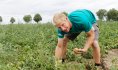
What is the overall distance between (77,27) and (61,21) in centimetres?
57

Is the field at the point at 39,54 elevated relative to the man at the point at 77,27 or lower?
lower

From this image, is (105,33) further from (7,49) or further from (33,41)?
(7,49)

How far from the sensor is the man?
651 cm

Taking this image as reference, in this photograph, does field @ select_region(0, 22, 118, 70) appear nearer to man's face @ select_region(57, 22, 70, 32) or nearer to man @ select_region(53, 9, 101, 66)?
man @ select_region(53, 9, 101, 66)

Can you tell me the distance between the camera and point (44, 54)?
24.1 feet

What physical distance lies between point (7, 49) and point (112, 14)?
49.2m

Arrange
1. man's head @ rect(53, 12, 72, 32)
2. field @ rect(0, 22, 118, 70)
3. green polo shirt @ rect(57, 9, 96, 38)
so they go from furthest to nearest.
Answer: green polo shirt @ rect(57, 9, 96, 38) → field @ rect(0, 22, 118, 70) → man's head @ rect(53, 12, 72, 32)

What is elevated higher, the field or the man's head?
the man's head

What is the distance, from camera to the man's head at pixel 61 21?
21.2ft

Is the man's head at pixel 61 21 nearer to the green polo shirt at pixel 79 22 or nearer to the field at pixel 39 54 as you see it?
the green polo shirt at pixel 79 22

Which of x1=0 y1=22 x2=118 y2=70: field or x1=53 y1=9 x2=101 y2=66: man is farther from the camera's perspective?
x1=0 y1=22 x2=118 y2=70: field

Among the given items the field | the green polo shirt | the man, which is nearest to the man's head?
the man

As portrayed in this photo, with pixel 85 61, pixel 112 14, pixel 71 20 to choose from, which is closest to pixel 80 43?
pixel 85 61

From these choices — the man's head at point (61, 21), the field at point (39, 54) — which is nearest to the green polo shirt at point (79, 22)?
the man's head at point (61, 21)
